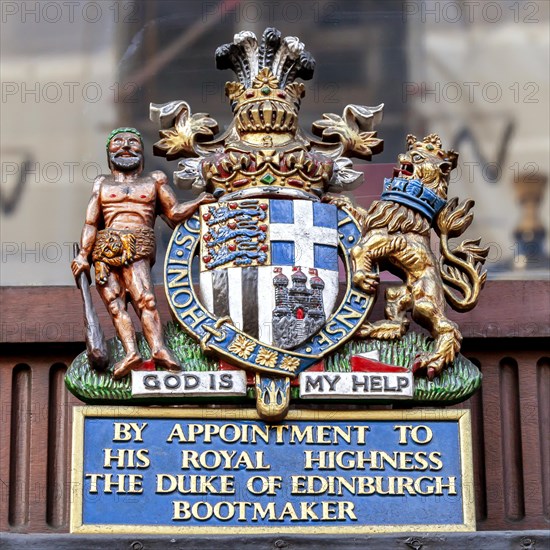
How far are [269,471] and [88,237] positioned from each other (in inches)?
74.4

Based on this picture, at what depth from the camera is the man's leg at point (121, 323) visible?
12609 mm

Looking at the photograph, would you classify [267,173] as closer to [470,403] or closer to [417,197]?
[417,197]

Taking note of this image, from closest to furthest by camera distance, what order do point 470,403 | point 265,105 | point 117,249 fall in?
point 117,249 < point 265,105 < point 470,403

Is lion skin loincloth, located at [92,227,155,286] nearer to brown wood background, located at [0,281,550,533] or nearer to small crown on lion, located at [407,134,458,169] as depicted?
brown wood background, located at [0,281,550,533]

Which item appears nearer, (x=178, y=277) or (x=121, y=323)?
(x=121, y=323)

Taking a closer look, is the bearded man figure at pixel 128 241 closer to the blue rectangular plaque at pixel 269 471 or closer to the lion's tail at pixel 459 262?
the blue rectangular plaque at pixel 269 471

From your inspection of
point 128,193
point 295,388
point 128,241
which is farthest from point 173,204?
point 295,388

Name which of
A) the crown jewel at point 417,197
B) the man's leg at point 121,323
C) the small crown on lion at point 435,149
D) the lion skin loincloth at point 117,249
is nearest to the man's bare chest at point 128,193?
the lion skin loincloth at point 117,249

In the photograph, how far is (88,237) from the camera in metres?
12.9

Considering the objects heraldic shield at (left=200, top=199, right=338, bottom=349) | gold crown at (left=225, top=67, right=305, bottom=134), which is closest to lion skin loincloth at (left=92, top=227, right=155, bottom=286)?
heraldic shield at (left=200, top=199, right=338, bottom=349)

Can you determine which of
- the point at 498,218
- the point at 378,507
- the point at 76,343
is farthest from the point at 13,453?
the point at 498,218

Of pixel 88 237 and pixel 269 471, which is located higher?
pixel 88 237

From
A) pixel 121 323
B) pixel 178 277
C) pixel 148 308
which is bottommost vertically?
pixel 121 323

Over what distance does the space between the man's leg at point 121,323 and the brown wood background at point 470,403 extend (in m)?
1.24
